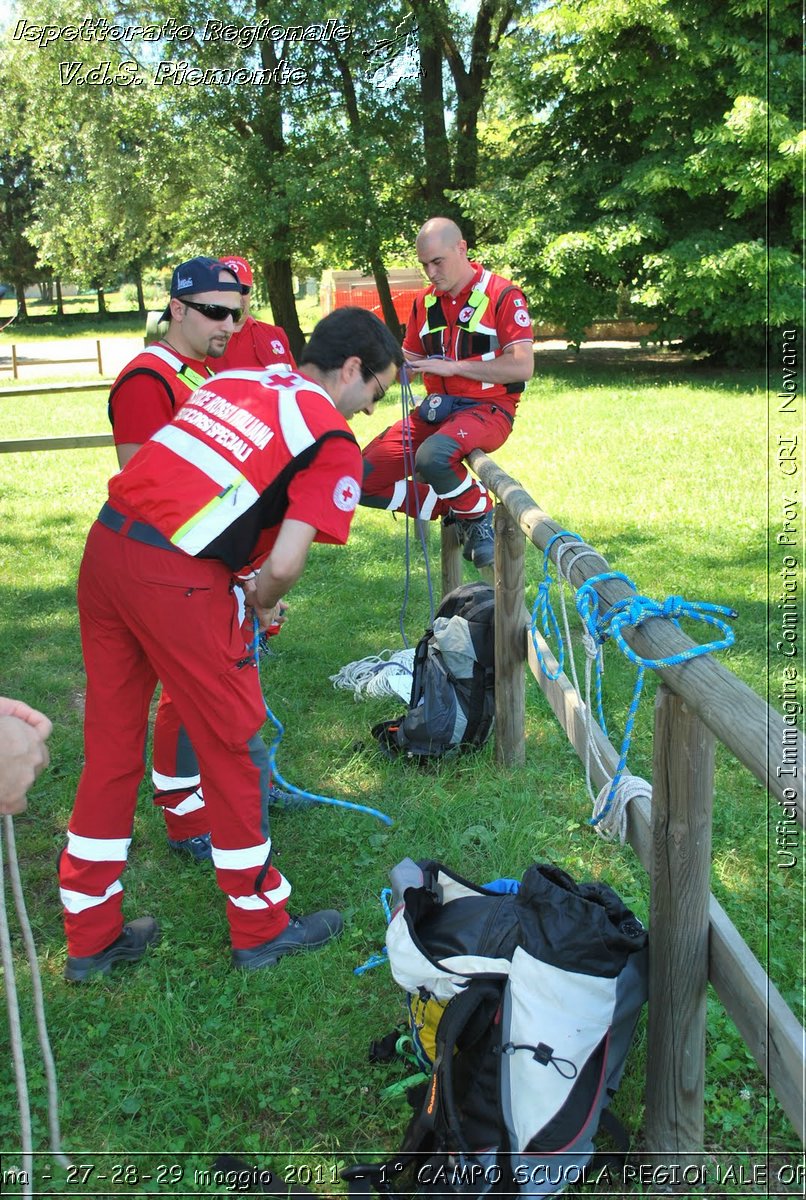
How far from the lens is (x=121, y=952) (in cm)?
325

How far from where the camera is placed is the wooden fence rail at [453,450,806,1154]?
1802mm

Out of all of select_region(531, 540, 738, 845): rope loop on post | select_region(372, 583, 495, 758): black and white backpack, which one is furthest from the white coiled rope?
select_region(531, 540, 738, 845): rope loop on post

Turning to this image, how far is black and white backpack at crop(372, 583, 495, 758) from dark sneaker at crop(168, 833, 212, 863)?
3.25 ft

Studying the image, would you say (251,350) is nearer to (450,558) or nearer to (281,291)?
(450,558)

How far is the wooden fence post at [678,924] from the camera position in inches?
83.1

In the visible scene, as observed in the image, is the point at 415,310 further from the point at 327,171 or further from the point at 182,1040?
the point at 327,171

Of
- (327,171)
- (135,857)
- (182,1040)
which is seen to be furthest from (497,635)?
(327,171)

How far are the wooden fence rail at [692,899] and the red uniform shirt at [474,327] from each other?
2825 mm

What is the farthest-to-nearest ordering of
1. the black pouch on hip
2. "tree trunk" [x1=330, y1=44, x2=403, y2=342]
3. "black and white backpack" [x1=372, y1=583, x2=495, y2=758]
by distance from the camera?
1. "tree trunk" [x1=330, y1=44, x2=403, y2=342]
2. the black pouch on hip
3. "black and white backpack" [x1=372, y1=583, x2=495, y2=758]

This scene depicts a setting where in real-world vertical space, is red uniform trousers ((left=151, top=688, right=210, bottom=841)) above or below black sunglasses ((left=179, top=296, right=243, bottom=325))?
below

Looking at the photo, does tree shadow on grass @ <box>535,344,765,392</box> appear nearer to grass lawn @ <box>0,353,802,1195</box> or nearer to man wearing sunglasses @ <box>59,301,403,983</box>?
grass lawn @ <box>0,353,802,1195</box>

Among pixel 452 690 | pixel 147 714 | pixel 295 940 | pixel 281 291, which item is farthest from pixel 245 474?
pixel 281 291

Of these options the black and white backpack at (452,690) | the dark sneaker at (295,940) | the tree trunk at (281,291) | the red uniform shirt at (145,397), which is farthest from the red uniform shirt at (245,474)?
the tree trunk at (281,291)

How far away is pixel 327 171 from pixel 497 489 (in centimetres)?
1795
